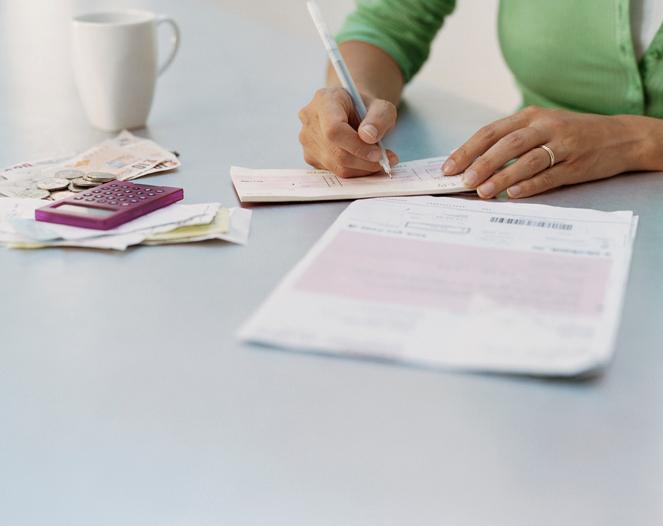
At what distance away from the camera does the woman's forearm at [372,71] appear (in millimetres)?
1354

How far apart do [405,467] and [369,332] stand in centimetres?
13

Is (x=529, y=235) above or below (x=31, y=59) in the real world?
above

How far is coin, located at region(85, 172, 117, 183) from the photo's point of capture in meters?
1.03

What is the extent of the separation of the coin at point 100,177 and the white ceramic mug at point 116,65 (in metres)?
0.24

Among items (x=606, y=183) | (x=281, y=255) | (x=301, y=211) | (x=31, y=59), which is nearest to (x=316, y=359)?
(x=281, y=255)

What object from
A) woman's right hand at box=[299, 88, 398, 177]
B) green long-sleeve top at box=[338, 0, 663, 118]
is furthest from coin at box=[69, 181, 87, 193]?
green long-sleeve top at box=[338, 0, 663, 118]

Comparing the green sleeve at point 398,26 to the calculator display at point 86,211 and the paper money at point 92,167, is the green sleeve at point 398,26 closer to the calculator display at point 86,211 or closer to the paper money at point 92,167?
the paper money at point 92,167

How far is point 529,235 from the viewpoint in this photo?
0.86m

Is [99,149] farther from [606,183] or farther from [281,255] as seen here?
[606,183]

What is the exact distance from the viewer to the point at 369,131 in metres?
1.02

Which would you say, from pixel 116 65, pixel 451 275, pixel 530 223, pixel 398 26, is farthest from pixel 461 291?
pixel 398 26

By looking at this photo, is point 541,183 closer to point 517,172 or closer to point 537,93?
point 517,172

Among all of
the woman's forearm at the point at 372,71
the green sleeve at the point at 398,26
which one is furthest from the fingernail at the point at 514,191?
the green sleeve at the point at 398,26

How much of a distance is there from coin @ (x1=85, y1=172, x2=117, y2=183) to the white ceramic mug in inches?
9.3
